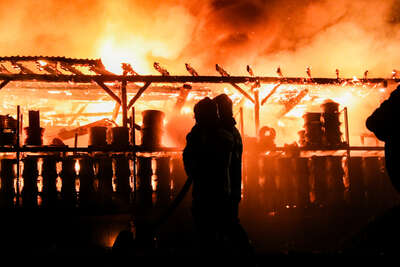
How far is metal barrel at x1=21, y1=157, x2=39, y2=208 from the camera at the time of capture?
7.36 m

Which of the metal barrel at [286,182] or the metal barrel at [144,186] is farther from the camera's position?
the metal barrel at [286,182]

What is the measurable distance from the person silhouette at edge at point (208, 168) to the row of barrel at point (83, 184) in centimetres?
384

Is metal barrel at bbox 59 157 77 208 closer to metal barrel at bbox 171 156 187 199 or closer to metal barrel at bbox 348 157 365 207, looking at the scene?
metal barrel at bbox 171 156 187 199

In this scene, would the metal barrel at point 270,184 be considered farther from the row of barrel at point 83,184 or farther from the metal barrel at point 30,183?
the metal barrel at point 30,183

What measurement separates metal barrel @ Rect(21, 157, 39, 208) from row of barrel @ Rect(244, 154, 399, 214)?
18.7ft

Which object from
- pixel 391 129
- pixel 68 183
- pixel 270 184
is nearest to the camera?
pixel 391 129

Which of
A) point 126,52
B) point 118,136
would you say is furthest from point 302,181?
point 126,52

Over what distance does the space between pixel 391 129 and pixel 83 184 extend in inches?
272

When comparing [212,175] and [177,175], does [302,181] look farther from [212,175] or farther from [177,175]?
[212,175]

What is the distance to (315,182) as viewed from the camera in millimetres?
8742

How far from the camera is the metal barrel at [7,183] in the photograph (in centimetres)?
726

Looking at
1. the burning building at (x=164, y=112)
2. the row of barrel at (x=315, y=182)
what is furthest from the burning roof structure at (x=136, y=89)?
the row of barrel at (x=315, y=182)

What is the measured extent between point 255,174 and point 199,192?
4.82 m

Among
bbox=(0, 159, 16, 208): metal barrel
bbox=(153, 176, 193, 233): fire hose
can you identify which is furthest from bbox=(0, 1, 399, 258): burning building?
bbox=(153, 176, 193, 233): fire hose
